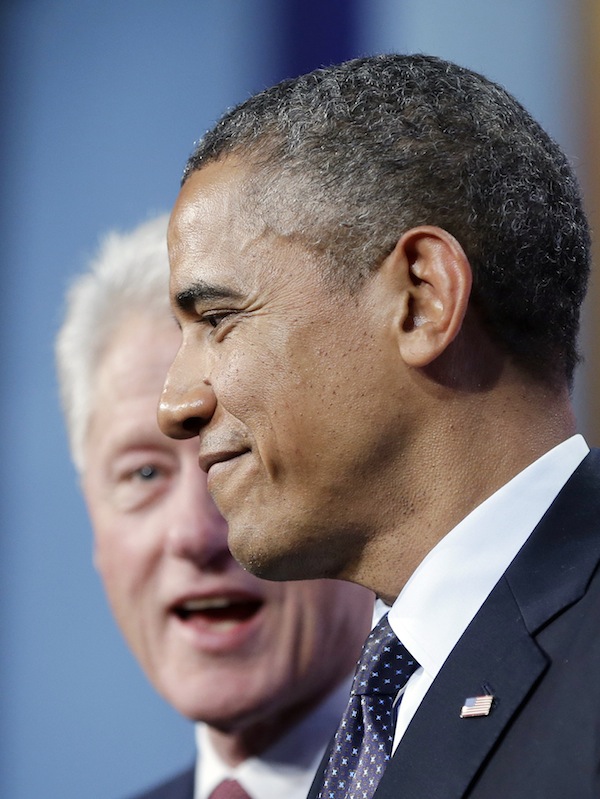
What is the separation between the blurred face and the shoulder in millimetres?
173

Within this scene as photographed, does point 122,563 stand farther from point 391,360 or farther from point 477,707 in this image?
point 477,707

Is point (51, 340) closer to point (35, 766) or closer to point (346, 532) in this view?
point (35, 766)

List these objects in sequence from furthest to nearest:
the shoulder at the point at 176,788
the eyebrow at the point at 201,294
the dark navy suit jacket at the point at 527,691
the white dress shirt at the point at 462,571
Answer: the shoulder at the point at 176,788 → the eyebrow at the point at 201,294 → the white dress shirt at the point at 462,571 → the dark navy suit jacket at the point at 527,691

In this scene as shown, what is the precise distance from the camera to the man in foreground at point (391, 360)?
156 centimetres

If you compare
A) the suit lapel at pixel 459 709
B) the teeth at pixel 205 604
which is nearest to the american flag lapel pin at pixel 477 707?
the suit lapel at pixel 459 709

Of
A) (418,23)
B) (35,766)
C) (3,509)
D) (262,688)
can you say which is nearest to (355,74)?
(418,23)

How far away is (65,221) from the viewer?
2.81 metres

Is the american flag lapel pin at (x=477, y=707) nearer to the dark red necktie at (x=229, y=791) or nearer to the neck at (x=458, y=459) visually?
the neck at (x=458, y=459)

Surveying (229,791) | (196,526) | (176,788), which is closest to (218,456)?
(196,526)

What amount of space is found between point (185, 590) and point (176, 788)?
1.45ft

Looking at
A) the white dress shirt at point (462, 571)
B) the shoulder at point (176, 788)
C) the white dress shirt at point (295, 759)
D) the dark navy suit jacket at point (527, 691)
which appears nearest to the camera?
the dark navy suit jacket at point (527, 691)

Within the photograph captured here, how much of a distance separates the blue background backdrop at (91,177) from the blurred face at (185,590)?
0.43 ft

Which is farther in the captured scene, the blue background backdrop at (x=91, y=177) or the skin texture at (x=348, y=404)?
the blue background backdrop at (x=91, y=177)

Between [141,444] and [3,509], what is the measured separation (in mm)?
519
